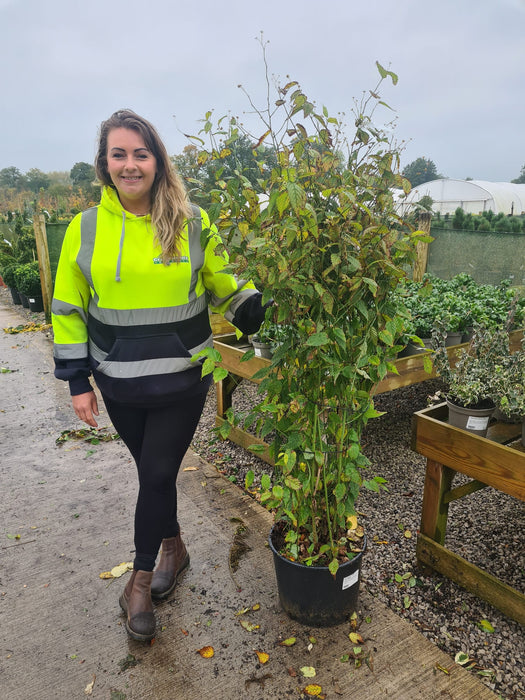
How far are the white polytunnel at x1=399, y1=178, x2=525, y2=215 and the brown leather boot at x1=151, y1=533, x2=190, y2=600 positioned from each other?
27210 millimetres

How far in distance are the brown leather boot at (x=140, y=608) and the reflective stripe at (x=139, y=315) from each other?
38.0 inches

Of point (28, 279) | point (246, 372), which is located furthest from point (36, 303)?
point (246, 372)

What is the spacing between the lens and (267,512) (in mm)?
2715

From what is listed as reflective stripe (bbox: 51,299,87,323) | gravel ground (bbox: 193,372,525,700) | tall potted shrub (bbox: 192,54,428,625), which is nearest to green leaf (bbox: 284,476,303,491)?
tall potted shrub (bbox: 192,54,428,625)

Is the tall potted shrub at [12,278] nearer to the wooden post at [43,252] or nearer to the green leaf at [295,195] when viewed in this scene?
the wooden post at [43,252]

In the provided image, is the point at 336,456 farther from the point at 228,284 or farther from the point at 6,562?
the point at 6,562

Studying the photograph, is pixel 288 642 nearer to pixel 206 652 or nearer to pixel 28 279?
pixel 206 652

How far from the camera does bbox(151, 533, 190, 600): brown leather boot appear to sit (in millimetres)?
2125

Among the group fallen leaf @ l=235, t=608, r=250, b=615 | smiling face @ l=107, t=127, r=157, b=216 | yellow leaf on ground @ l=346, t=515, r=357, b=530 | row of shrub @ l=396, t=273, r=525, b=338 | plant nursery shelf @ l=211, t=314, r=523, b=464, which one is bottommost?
fallen leaf @ l=235, t=608, r=250, b=615

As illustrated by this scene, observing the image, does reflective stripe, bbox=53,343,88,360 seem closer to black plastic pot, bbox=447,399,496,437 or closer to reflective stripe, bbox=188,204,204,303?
reflective stripe, bbox=188,204,204,303

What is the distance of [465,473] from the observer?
207cm

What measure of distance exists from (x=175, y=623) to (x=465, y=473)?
129cm

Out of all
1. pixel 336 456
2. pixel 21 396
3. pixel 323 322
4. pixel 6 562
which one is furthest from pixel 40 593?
pixel 21 396

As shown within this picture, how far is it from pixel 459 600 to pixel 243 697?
0.98 meters
